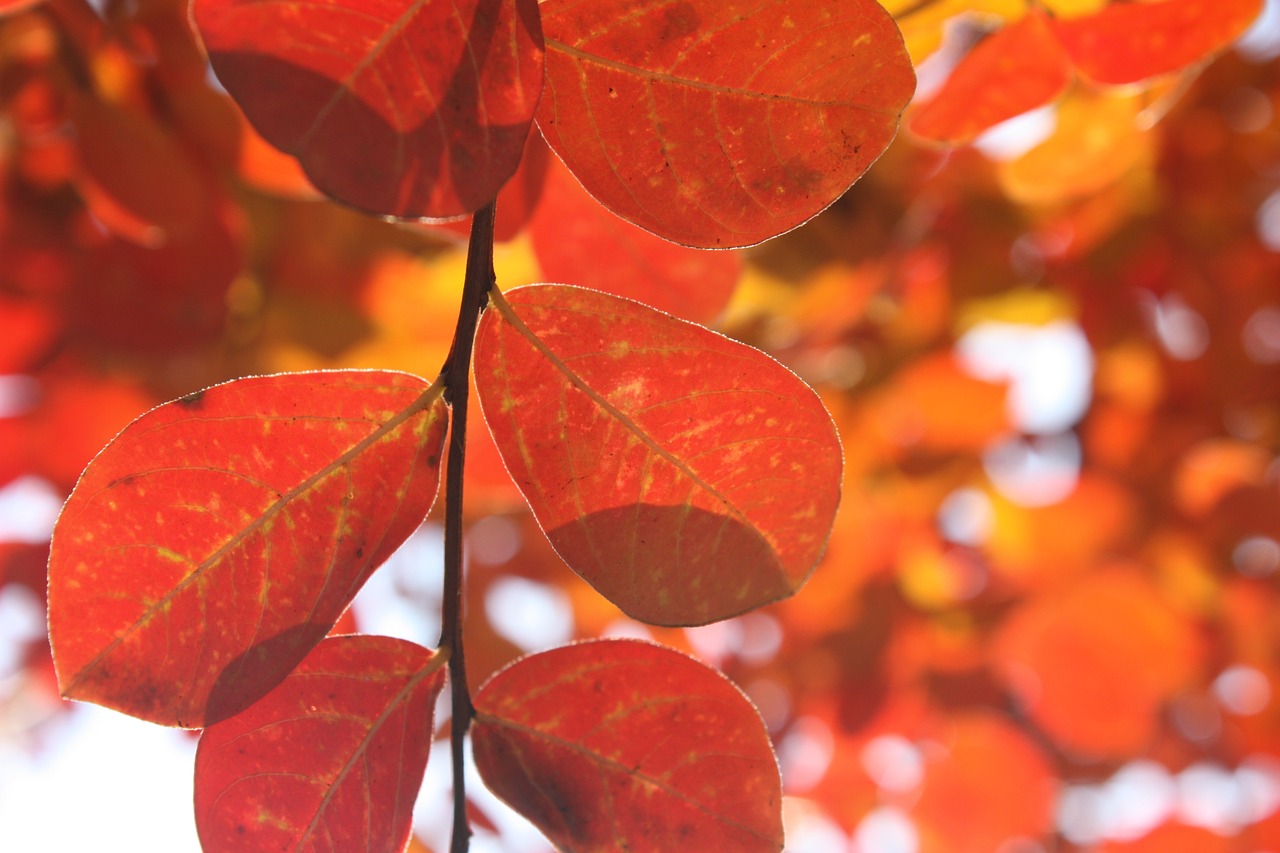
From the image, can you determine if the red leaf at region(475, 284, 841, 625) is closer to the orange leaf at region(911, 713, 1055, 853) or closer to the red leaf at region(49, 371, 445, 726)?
the red leaf at region(49, 371, 445, 726)

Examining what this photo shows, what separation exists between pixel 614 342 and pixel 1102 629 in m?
1.41

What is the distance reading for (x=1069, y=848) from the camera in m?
2.46

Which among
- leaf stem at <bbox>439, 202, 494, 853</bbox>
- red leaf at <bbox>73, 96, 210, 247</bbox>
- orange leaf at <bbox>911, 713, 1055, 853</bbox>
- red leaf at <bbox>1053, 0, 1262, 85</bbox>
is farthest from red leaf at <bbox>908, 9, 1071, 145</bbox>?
orange leaf at <bbox>911, 713, 1055, 853</bbox>

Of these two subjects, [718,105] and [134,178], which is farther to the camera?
[134,178]

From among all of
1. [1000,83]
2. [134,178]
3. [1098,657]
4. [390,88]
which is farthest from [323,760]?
[1098,657]

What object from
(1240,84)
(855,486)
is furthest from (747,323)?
(1240,84)

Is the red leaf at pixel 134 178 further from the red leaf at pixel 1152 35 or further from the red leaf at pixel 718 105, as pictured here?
the red leaf at pixel 1152 35

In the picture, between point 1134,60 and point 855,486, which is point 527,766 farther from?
point 855,486

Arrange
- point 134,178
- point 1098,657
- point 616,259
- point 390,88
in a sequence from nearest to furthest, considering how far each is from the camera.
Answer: point 390,88, point 616,259, point 134,178, point 1098,657

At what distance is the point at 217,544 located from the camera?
0.35 meters

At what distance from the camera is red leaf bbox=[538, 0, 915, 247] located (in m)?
0.34

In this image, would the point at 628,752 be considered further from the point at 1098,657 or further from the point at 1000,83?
the point at 1098,657

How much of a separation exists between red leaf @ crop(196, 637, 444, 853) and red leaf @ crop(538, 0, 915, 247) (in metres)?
0.22

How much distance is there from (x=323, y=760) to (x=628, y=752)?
0.41 ft
